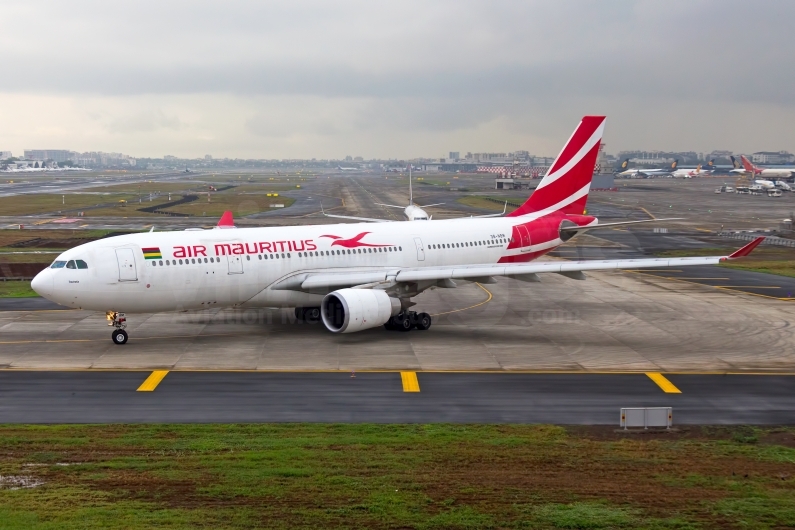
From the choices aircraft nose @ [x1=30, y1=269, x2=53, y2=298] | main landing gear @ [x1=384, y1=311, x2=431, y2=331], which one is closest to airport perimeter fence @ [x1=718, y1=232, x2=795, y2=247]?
main landing gear @ [x1=384, y1=311, x2=431, y2=331]

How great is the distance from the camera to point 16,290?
4888cm

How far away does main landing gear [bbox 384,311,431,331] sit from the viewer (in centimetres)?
3722

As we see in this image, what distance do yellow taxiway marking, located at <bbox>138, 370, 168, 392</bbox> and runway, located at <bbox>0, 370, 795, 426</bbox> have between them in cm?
13

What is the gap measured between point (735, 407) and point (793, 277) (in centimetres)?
3347

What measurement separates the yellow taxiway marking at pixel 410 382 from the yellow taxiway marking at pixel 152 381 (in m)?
8.33

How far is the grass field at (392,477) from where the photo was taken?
16766 mm

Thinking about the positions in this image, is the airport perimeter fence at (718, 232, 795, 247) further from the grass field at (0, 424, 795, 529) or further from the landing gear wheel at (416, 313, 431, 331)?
the grass field at (0, 424, 795, 529)

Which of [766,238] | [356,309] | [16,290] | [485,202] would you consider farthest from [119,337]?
[485,202]

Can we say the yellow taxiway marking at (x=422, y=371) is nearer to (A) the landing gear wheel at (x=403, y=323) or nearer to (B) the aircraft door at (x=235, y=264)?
(B) the aircraft door at (x=235, y=264)

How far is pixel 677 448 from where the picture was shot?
21547mm

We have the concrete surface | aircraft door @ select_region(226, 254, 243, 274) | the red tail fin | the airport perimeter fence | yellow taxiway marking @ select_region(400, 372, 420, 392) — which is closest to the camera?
yellow taxiway marking @ select_region(400, 372, 420, 392)

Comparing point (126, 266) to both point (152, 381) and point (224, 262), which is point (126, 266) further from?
point (152, 381)

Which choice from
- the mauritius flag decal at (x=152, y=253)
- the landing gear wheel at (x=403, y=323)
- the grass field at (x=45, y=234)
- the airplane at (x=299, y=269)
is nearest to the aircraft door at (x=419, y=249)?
the airplane at (x=299, y=269)

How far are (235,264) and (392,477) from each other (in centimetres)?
1784
